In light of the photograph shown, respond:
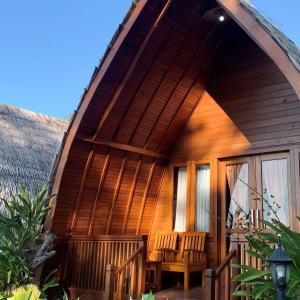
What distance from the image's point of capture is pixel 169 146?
9.62m

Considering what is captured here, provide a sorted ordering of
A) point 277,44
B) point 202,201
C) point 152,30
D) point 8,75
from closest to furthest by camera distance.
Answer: point 277,44 < point 152,30 < point 202,201 < point 8,75

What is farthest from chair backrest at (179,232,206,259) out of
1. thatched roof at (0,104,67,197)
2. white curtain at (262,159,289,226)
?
thatched roof at (0,104,67,197)

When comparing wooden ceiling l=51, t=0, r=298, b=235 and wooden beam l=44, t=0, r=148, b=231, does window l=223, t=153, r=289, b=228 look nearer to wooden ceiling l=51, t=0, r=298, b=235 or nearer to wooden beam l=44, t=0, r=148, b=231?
wooden ceiling l=51, t=0, r=298, b=235

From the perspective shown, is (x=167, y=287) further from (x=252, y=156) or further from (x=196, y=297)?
(x=252, y=156)

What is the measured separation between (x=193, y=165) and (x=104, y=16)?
17213 millimetres

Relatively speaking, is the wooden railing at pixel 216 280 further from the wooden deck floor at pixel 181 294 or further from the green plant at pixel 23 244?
the green plant at pixel 23 244

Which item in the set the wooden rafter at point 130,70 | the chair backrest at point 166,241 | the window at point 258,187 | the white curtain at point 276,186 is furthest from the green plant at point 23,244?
the white curtain at point 276,186

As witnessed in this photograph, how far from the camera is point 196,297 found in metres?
7.01

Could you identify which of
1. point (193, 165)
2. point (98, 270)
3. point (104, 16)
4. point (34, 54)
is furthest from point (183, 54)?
point (34, 54)

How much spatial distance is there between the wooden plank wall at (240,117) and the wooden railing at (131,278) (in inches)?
73.5

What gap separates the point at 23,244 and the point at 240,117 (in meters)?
4.65

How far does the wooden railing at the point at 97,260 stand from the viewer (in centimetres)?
722

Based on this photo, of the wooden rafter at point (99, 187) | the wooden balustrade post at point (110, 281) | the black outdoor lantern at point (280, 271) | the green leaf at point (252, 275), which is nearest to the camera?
the black outdoor lantern at point (280, 271)

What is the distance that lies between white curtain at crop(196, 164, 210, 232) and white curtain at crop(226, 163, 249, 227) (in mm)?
522
